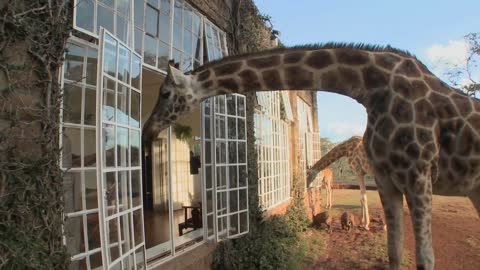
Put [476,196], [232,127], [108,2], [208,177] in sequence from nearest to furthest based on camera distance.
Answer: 1. [108,2]
2. [476,196]
3. [208,177]
4. [232,127]

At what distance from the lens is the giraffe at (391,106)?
3.14 meters

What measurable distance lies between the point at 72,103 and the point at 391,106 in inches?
94.7

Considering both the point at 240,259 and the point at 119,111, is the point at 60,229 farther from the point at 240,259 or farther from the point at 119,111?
the point at 240,259

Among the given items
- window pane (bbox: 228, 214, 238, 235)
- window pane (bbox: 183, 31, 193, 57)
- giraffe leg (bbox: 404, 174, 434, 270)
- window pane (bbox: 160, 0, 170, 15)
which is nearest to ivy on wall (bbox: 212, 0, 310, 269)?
window pane (bbox: 228, 214, 238, 235)

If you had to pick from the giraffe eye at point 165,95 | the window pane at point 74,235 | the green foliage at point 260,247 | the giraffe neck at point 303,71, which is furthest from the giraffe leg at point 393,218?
the green foliage at point 260,247

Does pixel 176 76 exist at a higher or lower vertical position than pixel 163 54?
lower

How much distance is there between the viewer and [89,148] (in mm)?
3227

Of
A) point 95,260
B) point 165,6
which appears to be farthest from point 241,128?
point 95,260

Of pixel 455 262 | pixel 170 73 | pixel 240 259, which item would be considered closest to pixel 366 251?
pixel 455 262

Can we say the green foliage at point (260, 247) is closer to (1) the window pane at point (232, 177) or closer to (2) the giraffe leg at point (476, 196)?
(1) the window pane at point (232, 177)

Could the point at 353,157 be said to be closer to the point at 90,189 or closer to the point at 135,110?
the point at 135,110

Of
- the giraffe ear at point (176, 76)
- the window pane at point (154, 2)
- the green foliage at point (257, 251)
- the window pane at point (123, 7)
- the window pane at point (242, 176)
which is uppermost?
the window pane at point (154, 2)

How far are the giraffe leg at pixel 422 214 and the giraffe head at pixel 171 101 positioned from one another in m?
1.87

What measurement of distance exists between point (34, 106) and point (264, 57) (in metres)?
1.79
